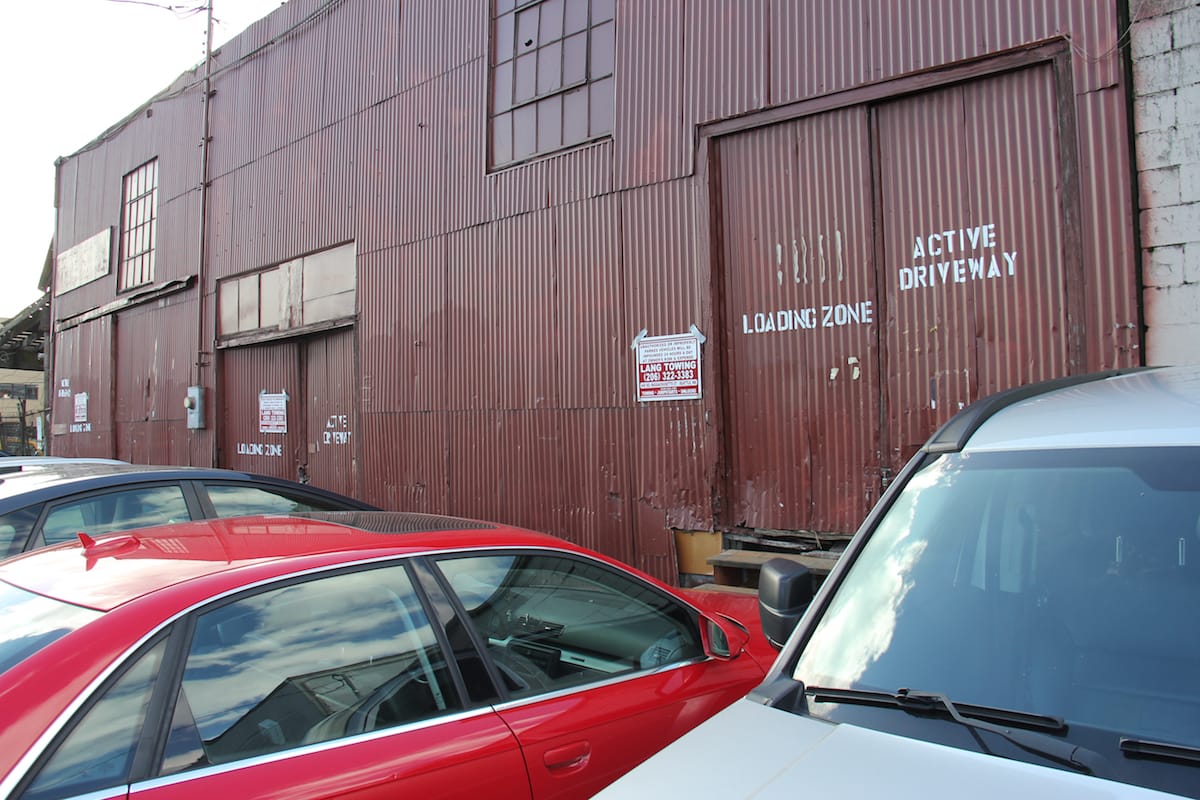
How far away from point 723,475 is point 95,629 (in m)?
5.73

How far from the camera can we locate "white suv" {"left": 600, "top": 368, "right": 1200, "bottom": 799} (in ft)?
5.00

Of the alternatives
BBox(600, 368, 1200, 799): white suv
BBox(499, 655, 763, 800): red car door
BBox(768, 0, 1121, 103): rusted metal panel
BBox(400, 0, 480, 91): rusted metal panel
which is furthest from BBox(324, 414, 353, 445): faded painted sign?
BBox(600, 368, 1200, 799): white suv

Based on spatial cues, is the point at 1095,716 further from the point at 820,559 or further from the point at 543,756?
the point at 820,559

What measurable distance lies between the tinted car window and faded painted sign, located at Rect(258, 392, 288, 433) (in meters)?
8.33

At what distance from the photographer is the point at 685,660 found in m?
3.01

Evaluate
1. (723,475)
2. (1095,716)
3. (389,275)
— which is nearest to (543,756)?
(1095,716)

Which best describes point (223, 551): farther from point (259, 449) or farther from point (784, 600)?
point (259, 449)

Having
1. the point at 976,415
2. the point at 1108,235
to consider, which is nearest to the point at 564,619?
the point at 976,415

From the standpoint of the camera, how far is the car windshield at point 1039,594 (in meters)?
1.64

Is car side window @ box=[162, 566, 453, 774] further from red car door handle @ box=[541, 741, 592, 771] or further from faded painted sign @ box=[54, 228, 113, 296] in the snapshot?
faded painted sign @ box=[54, 228, 113, 296]

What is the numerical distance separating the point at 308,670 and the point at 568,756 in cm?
86

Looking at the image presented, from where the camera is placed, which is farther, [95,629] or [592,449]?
[592,449]

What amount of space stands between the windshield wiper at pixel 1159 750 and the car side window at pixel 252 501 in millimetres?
4873

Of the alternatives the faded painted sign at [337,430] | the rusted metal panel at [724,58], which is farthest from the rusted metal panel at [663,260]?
the faded painted sign at [337,430]
